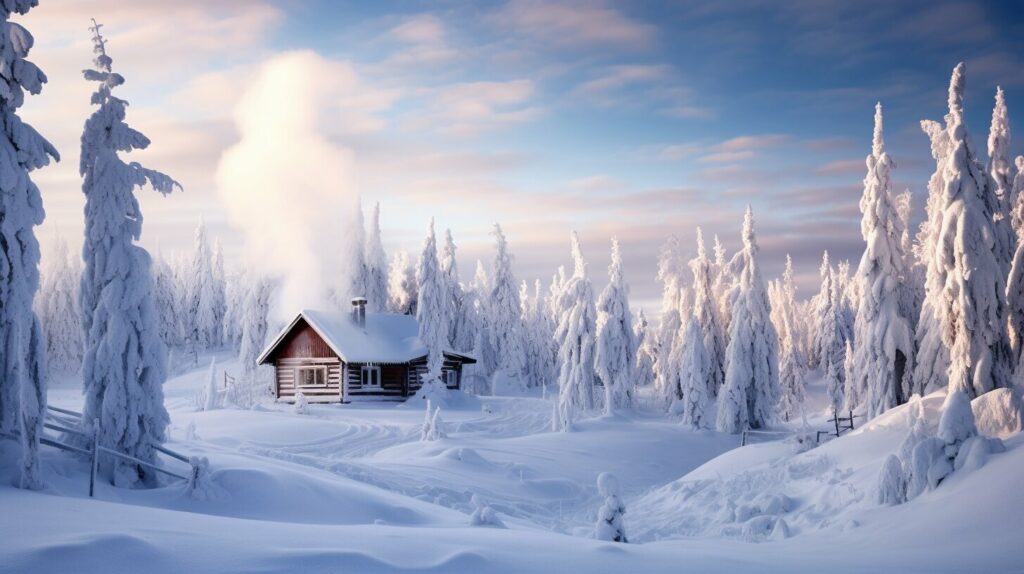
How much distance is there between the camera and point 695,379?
140 feet

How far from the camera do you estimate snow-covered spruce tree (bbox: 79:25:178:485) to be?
16562 mm

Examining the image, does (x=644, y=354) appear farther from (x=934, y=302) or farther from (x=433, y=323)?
(x=934, y=302)

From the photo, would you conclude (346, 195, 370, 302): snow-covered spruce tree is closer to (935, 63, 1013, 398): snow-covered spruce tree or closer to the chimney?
the chimney

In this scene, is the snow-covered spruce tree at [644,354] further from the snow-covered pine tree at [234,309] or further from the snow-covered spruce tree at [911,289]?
the snow-covered spruce tree at [911,289]

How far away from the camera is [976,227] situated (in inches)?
944

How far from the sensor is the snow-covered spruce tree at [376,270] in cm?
6462

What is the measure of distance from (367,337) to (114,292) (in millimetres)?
33535

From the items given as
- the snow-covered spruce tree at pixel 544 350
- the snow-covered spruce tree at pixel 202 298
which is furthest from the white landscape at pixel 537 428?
the snow-covered spruce tree at pixel 202 298

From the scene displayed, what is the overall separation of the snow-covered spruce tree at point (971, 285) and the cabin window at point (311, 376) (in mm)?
34083

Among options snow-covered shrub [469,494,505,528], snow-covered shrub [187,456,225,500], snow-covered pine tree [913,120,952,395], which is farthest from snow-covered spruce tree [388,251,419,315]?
snow-covered shrub [469,494,505,528]

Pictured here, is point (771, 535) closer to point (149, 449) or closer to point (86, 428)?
point (149, 449)

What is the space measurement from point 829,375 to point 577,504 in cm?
4520

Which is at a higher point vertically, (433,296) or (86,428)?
(433,296)

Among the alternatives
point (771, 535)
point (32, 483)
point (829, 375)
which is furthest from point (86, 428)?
point (829, 375)
